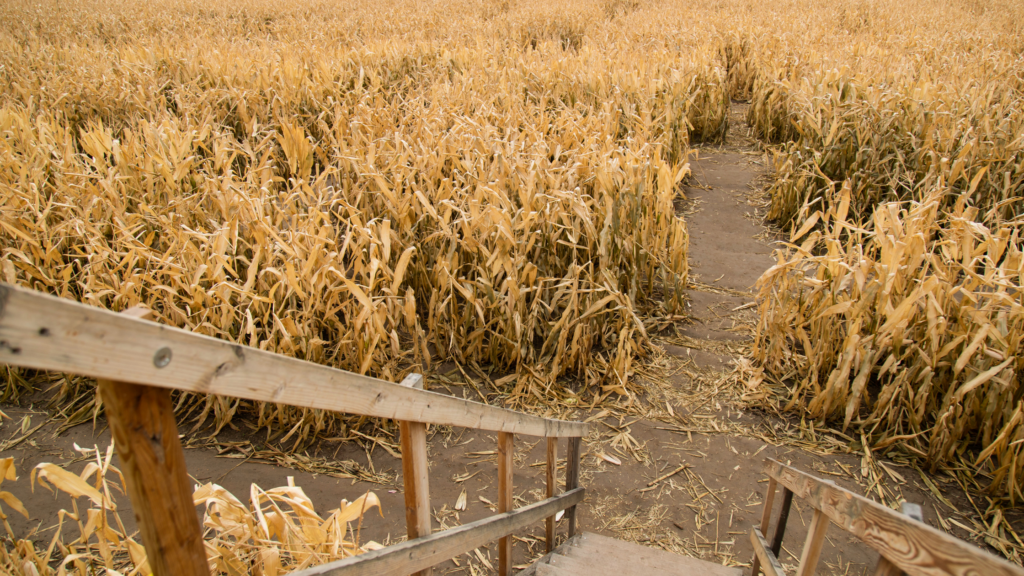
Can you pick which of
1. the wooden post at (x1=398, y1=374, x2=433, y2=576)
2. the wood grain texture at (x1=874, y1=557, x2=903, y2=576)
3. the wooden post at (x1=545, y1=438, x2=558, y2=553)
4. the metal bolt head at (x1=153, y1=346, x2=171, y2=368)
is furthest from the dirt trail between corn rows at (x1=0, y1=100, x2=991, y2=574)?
the metal bolt head at (x1=153, y1=346, x2=171, y2=368)

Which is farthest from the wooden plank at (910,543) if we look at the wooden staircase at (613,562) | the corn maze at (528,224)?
the corn maze at (528,224)

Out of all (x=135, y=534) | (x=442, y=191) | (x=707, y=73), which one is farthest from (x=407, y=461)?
(x=707, y=73)

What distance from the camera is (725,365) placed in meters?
2.81

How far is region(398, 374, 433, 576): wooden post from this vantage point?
955mm

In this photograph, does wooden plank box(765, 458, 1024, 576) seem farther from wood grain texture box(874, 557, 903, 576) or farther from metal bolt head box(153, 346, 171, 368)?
metal bolt head box(153, 346, 171, 368)

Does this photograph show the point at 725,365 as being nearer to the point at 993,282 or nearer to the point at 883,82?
the point at 993,282

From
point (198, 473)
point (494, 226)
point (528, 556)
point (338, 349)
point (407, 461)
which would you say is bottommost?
point (528, 556)

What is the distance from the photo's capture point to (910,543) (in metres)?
0.65

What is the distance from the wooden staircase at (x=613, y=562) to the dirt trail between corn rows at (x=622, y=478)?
213 millimetres

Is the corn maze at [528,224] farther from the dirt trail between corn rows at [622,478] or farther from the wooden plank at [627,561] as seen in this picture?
the wooden plank at [627,561]

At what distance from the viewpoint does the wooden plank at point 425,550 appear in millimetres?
793

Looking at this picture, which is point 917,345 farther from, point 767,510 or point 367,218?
point 367,218

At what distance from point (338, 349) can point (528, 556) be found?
111 centimetres

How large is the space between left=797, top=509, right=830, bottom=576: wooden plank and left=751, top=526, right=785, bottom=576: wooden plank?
331 millimetres
